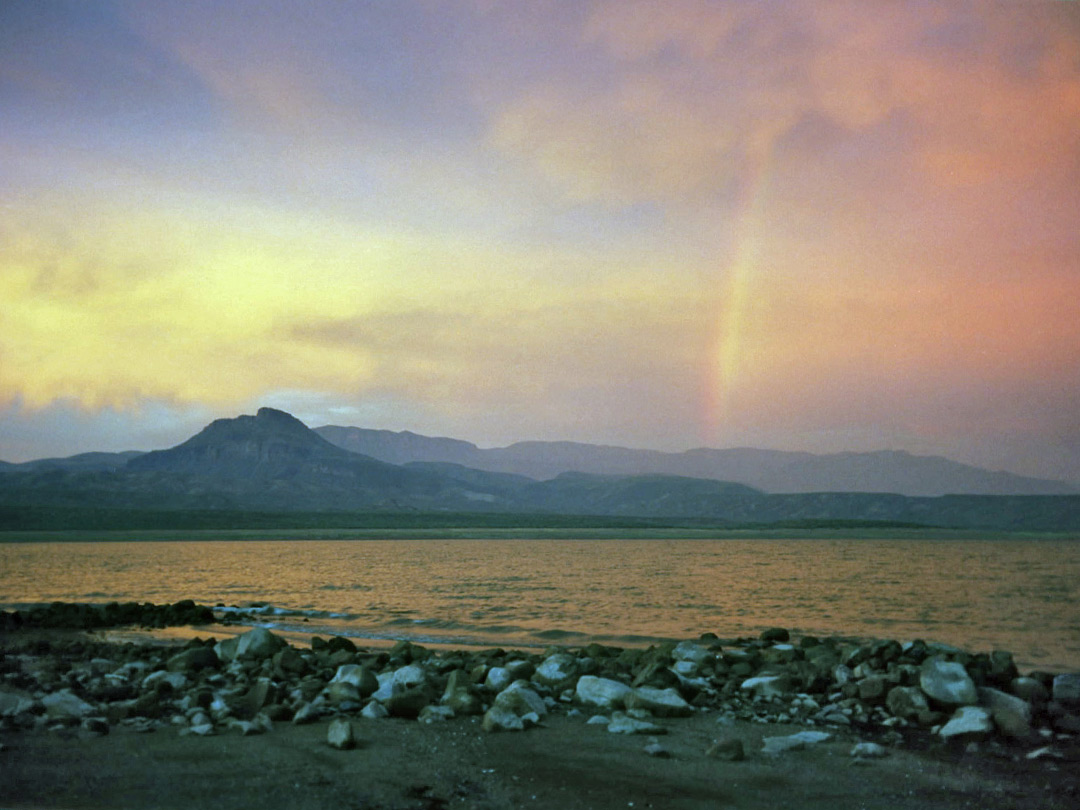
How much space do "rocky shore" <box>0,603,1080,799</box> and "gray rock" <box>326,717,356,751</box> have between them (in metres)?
0.02

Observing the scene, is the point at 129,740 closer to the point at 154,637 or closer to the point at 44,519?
the point at 154,637

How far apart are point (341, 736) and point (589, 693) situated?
4.21 metres

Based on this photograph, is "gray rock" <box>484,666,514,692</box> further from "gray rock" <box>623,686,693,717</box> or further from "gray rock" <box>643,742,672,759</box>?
"gray rock" <box>643,742,672,759</box>

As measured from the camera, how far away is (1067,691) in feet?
44.1

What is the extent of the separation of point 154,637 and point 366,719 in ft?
45.9

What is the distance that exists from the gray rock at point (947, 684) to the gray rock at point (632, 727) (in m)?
4.21

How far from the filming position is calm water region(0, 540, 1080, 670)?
973 inches

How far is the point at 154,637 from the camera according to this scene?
2358 cm

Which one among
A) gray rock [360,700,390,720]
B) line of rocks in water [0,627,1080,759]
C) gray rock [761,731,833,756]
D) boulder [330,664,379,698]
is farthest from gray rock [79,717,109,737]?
gray rock [761,731,833,756]

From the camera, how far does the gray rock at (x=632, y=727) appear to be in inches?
458

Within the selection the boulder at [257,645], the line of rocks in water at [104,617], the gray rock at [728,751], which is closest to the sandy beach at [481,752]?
the gray rock at [728,751]

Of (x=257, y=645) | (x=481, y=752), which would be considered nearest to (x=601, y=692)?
(x=481, y=752)

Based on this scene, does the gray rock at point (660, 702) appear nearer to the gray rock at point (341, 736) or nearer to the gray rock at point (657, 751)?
the gray rock at point (657, 751)

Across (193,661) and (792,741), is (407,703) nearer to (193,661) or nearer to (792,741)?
(792,741)
